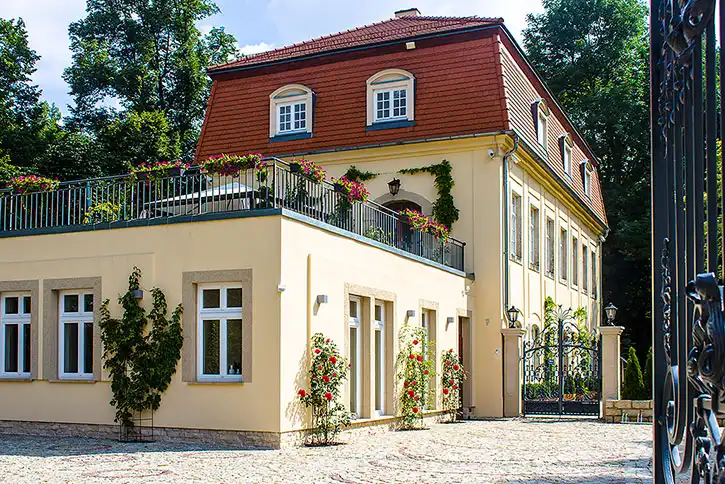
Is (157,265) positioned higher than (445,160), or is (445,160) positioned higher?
(445,160)

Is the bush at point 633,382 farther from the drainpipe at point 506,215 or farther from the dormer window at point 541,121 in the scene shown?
the dormer window at point 541,121

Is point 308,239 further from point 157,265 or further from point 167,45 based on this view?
point 167,45

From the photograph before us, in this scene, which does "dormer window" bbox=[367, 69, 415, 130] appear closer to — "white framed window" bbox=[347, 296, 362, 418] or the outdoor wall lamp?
the outdoor wall lamp

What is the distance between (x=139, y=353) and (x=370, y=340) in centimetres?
425

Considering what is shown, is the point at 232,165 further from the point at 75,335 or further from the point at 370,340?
the point at 370,340

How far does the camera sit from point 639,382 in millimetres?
21406

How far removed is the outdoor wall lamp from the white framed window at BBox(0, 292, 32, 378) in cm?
960

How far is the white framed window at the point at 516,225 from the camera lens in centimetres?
2355

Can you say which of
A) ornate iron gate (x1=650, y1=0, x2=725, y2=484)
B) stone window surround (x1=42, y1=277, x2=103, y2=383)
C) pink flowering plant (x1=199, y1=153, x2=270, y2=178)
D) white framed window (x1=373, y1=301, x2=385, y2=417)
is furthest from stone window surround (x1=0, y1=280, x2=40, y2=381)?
ornate iron gate (x1=650, y1=0, x2=725, y2=484)

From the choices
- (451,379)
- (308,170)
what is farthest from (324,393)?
(451,379)

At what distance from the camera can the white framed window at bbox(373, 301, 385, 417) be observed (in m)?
17.1

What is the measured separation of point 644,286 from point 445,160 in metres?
21.0

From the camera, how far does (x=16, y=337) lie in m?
16.2

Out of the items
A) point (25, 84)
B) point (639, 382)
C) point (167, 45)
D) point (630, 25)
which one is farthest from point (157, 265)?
point (630, 25)
